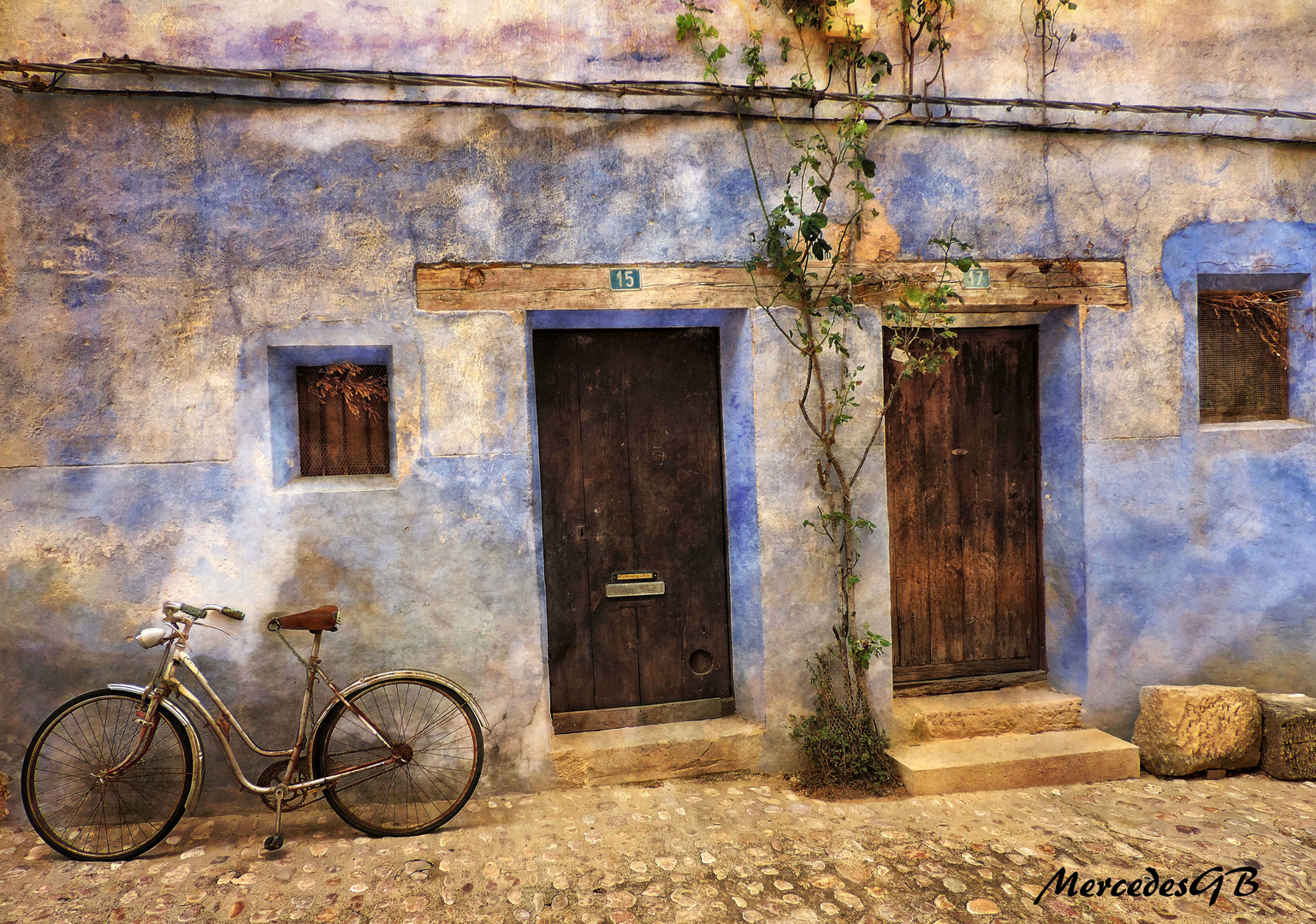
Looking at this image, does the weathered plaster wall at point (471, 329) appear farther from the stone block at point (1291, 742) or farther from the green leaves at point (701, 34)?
the stone block at point (1291, 742)

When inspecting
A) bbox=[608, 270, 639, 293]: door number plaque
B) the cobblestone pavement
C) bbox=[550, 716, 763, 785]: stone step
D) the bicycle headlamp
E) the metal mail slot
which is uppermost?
bbox=[608, 270, 639, 293]: door number plaque

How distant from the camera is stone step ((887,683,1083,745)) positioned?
14.3ft

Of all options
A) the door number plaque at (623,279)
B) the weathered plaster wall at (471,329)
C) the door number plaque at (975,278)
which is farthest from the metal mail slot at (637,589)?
the door number plaque at (975,278)

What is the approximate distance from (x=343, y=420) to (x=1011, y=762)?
391cm

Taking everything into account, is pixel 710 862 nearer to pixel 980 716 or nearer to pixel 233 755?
pixel 980 716

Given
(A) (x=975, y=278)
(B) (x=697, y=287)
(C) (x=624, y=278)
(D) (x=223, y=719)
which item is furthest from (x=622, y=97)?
(D) (x=223, y=719)

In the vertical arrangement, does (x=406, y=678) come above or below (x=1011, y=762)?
above

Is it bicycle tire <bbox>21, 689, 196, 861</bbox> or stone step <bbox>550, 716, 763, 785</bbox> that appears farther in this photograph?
stone step <bbox>550, 716, 763, 785</bbox>

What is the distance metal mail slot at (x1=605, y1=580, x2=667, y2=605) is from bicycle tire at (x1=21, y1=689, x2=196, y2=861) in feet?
6.84

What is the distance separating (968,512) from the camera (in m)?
4.73

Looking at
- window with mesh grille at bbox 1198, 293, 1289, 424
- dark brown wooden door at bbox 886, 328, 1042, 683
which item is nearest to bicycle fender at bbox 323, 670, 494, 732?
dark brown wooden door at bbox 886, 328, 1042, 683

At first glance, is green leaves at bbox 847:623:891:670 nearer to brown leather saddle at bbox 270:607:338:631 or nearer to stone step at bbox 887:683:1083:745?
stone step at bbox 887:683:1083:745

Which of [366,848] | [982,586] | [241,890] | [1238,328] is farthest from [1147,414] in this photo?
[241,890]

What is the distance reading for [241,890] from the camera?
311cm
